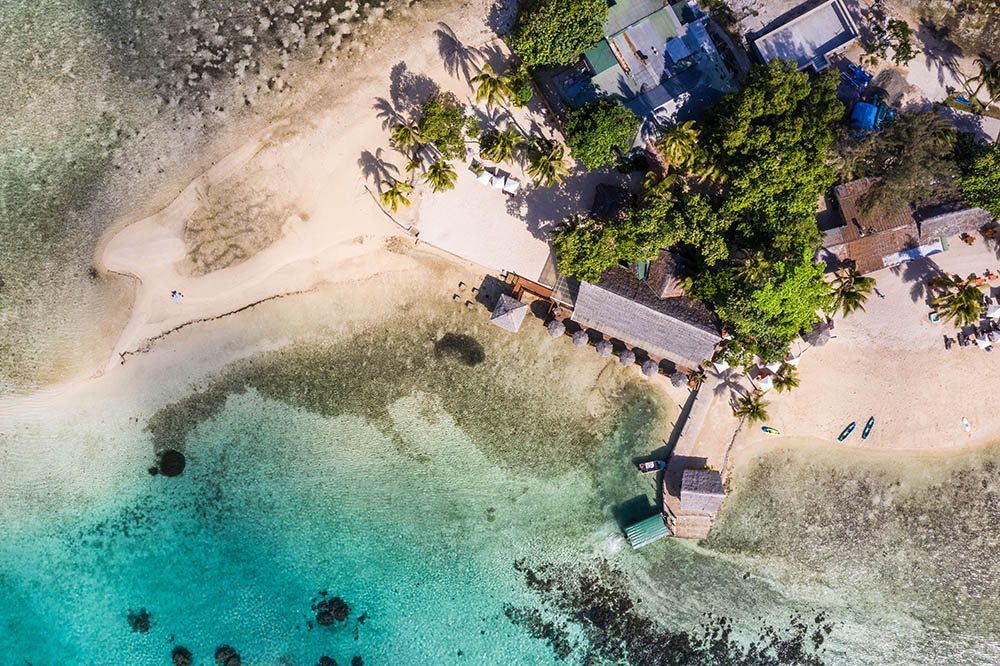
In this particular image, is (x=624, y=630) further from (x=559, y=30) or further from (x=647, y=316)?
(x=559, y=30)

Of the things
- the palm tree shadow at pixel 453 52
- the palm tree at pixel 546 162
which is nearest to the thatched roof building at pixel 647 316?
the palm tree at pixel 546 162

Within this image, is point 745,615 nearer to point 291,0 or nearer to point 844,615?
point 844,615

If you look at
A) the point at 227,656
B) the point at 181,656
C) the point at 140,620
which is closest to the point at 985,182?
the point at 227,656

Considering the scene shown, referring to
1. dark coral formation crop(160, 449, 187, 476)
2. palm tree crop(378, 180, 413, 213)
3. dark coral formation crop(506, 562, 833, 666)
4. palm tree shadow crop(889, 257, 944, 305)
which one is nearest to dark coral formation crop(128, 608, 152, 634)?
dark coral formation crop(160, 449, 187, 476)

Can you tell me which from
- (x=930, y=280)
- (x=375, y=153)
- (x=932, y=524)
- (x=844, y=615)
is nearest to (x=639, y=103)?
(x=375, y=153)

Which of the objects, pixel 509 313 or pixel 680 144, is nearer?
pixel 680 144

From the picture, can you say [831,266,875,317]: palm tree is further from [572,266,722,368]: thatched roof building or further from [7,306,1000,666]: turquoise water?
[7,306,1000,666]: turquoise water

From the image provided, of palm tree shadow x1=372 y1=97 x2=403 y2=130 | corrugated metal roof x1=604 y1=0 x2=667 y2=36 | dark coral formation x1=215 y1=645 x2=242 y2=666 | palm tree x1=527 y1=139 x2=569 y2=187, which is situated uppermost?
palm tree shadow x1=372 y1=97 x2=403 y2=130
